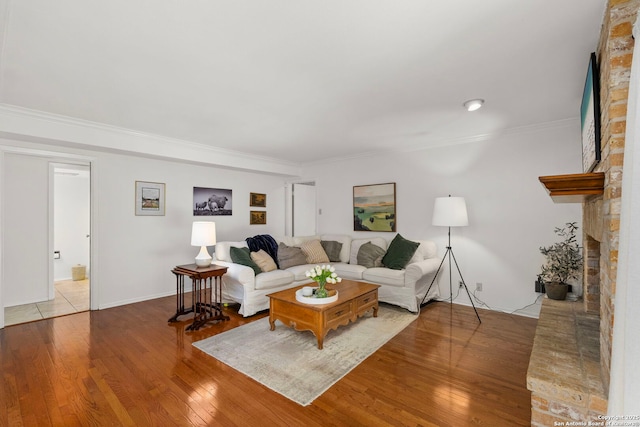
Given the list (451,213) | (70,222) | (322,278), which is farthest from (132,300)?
(451,213)

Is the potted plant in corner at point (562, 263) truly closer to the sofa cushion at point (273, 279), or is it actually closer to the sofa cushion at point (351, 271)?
the sofa cushion at point (351, 271)

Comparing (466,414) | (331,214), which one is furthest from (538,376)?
(331,214)

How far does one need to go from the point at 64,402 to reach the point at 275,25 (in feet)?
9.46

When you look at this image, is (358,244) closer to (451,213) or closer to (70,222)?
(451,213)

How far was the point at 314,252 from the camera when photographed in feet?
16.5

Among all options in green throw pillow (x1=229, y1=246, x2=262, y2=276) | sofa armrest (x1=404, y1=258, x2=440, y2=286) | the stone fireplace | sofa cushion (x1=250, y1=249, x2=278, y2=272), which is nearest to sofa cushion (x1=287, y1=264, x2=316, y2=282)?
sofa cushion (x1=250, y1=249, x2=278, y2=272)

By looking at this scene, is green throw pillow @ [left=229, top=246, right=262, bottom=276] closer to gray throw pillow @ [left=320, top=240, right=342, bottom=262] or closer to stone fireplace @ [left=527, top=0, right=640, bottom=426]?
gray throw pillow @ [left=320, top=240, right=342, bottom=262]

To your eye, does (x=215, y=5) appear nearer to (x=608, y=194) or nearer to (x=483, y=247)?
(x=608, y=194)

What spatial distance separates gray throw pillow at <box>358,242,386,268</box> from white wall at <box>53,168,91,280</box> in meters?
5.28

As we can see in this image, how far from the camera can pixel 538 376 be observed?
62.6 inches

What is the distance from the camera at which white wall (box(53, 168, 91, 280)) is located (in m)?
5.80

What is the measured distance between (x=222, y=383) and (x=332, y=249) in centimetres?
316

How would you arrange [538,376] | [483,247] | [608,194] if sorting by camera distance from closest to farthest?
[608,194], [538,376], [483,247]

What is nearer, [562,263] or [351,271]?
[562,263]
